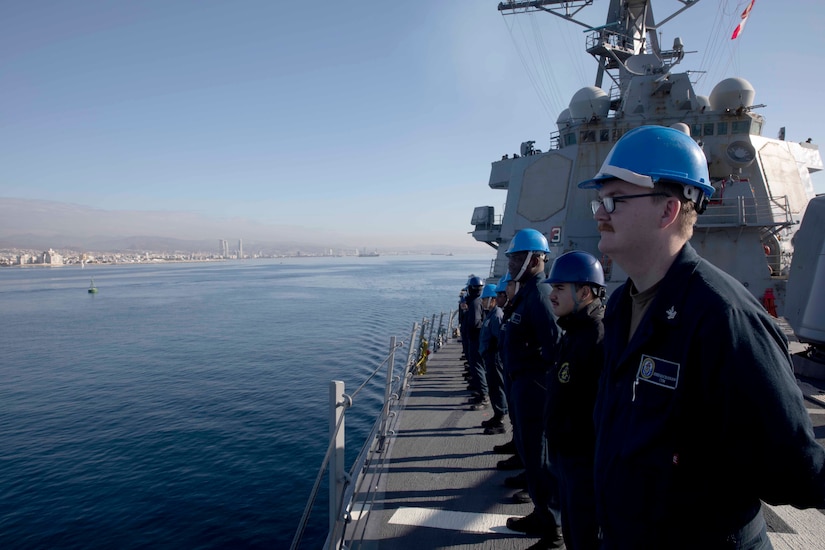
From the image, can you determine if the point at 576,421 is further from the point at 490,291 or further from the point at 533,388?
the point at 490,291

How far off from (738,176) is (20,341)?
3241 cm

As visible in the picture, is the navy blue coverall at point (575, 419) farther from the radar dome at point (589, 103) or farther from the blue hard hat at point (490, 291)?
the radar dome at point (589, 103)

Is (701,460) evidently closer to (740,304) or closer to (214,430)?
(740,304)

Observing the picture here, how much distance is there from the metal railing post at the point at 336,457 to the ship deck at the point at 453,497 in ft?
1.92

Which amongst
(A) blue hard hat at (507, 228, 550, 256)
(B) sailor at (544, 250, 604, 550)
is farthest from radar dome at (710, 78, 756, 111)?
(B) sailor at (544, 250, 604, 550)

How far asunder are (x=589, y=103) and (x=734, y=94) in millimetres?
4442

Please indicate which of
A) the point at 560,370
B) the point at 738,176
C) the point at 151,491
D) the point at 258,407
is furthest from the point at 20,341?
the point at 738,176

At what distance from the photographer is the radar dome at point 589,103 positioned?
1717 centimetres

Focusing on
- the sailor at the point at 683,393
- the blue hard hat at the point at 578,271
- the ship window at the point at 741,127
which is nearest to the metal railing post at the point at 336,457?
the blue hard hat at the point at 578,271

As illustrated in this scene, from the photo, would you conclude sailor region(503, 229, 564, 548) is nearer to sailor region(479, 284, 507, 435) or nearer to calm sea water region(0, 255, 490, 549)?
sailor region(479, 284, 507, 435)

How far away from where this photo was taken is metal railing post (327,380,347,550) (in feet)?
9.89

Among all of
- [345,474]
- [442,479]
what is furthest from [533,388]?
[442,479]

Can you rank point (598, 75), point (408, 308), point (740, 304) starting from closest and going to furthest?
point (740, 304) < point (598, 75) < point (408, 308)

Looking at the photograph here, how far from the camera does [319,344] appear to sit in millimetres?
22938
